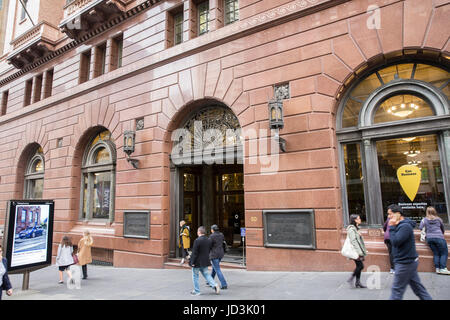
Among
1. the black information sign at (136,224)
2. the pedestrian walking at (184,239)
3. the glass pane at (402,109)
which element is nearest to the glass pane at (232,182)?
the pedestrian walking at (184,239)

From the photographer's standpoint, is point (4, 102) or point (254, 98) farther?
point (4, 102)

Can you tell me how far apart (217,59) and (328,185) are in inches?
247

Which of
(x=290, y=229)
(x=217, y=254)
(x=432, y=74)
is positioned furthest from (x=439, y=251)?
(x=217, y=254)

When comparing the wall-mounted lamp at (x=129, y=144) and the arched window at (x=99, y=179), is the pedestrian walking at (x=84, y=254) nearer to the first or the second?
the wall-mounted lamp at (x=129, y=144)

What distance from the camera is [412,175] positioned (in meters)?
8.04

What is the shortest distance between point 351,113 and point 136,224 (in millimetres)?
9324

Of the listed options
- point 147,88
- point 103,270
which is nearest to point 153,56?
point 147,88

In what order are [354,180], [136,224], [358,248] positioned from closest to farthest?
[358,248]
[354,180]
[136,224]

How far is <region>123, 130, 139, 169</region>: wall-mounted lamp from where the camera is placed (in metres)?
12.4

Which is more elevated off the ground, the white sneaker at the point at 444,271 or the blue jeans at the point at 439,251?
the blue jeans at the point at 439,251

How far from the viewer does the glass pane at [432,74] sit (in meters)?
8.02

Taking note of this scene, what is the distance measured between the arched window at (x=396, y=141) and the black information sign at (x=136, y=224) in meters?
7.65

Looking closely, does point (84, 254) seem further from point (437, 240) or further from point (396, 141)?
point (396, 141)
